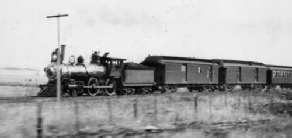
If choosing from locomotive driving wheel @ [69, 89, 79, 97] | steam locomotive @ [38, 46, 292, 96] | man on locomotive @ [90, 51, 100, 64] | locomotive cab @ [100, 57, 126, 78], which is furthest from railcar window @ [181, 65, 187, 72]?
locomotive driving wheel @ [69, 89, 79, 97]

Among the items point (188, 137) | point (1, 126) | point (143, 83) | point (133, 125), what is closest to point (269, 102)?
point (143, 83)

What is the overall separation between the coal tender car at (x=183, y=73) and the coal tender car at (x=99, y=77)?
1166 mm

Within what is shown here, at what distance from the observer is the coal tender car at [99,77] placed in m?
22.9

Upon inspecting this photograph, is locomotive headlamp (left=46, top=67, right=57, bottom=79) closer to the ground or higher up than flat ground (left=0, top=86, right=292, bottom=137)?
higher up

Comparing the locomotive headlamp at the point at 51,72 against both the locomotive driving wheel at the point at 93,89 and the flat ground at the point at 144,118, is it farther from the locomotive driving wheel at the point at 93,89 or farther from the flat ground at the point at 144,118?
the flat ground at the point at 144,118

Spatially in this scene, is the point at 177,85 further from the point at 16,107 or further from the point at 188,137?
the point at 188,137

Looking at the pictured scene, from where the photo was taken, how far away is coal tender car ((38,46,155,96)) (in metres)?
22.9

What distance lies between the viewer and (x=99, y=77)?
80.7ft

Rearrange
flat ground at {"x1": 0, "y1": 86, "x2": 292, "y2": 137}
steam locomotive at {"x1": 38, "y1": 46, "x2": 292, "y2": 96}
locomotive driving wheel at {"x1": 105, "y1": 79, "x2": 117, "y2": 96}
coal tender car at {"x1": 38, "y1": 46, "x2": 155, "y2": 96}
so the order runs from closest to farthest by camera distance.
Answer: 1. flat ground at {"x1": 0, "y1": 86, "x2": 292, "y2": 137}
2. coal tender car at {"x1": 38, "y1": 46, "x2": 155, "y2": 96}
3. steam locomotive at {"x1": 38, "y1": 46, "x2": 292, "y2": 96}
4. locomotive driving wheel at {"x1": 105, "y1": 79, "x2": 117, "y2": 96}

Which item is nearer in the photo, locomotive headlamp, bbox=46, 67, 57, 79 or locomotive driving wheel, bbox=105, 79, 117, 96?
locomotive headlamp, bbox=46, 67, 57, 79

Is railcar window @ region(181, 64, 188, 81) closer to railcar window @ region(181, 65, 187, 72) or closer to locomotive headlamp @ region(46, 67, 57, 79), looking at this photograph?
railcar window @ region(181, 65, 187, 72)

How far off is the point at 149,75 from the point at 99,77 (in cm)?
444

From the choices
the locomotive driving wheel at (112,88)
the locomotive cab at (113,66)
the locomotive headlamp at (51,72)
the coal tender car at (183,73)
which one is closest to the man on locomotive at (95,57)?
the locomotive cab at (113,66)

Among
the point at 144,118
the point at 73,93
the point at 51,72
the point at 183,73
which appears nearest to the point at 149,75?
the point at 183,73
